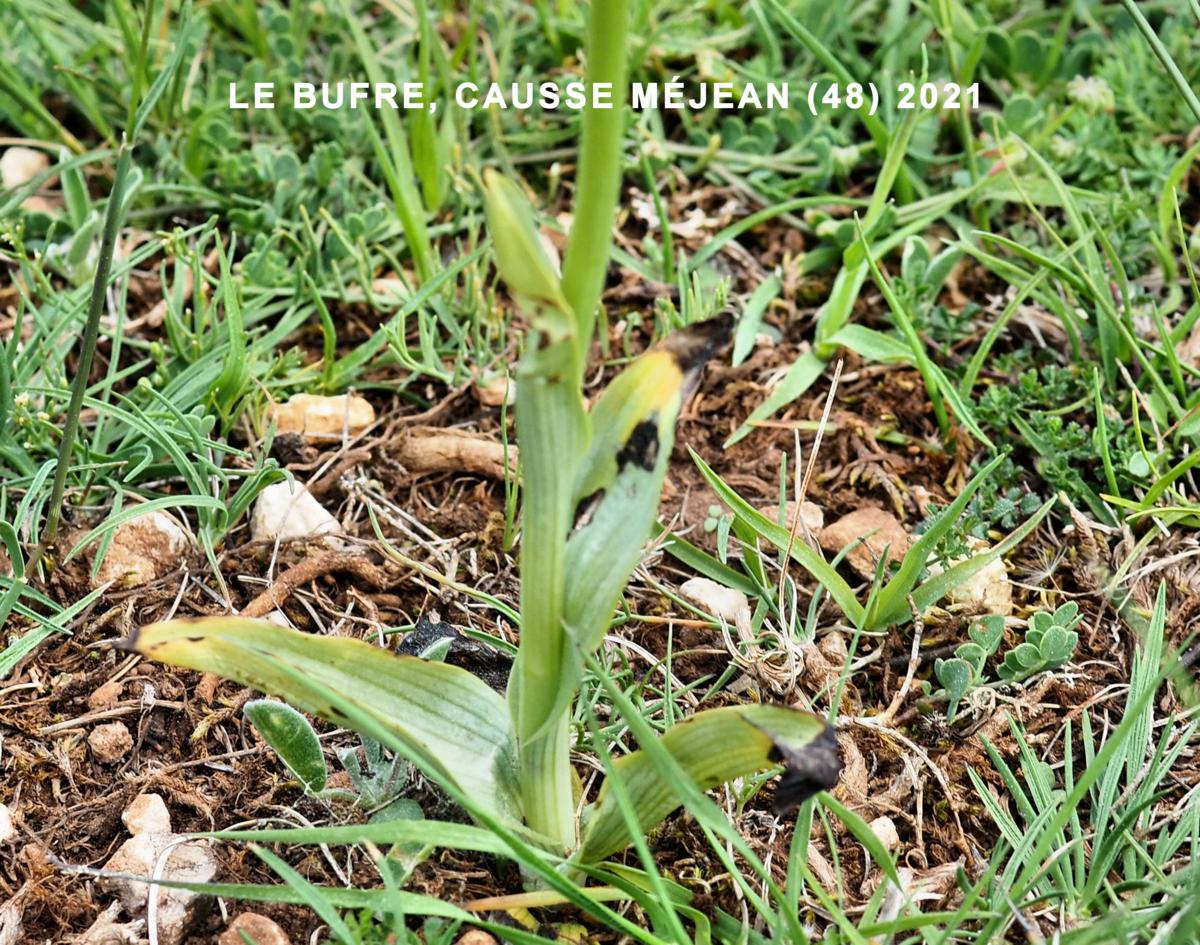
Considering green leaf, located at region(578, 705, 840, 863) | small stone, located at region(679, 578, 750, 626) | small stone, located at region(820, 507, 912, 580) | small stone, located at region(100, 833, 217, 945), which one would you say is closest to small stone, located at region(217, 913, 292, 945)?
small stone, located at region(100, 833, 217, 945)

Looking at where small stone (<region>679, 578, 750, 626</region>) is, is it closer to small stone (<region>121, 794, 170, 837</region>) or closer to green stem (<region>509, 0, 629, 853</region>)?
green stem (<region>509, 0, 629, 853</region>)

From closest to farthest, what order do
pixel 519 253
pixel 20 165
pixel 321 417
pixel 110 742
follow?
pixel 519 253, pixel 110 742, pixel 321 417, pixel 20 165

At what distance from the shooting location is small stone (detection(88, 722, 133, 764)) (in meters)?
1.88

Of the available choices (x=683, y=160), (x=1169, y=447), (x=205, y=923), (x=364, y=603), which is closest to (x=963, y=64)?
(x=683, y=160)

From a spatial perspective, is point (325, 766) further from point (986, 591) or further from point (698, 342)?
point (986, 591)

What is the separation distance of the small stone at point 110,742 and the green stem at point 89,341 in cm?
29

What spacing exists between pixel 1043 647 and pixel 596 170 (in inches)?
42.1

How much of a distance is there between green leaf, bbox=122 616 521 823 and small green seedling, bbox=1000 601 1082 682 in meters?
0.78

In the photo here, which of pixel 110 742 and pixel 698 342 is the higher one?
pixel 698 342

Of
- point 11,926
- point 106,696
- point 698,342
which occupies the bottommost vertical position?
point 11,926

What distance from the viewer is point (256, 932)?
1613mm

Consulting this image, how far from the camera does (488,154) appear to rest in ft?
9.46

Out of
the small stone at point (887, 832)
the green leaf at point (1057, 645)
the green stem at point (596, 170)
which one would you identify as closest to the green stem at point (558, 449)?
the green stem at point (596, 170)

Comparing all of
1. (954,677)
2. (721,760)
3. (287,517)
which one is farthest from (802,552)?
(287,517)
